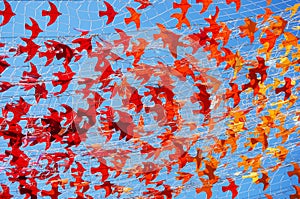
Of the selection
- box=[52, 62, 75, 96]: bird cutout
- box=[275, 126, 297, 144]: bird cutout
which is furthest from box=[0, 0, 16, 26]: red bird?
box=[275, 126, 297, 144]: bird cutout

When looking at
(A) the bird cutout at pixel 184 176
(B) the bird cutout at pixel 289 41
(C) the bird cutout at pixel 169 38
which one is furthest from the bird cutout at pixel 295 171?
(C) the bird cutout at pixel 169 38

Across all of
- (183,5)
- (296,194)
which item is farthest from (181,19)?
(296,194)

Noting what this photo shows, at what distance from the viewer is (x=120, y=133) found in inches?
150

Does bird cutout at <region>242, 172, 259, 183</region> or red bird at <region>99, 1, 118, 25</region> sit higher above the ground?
red bird at <region>99, 1, 118, 25</region>

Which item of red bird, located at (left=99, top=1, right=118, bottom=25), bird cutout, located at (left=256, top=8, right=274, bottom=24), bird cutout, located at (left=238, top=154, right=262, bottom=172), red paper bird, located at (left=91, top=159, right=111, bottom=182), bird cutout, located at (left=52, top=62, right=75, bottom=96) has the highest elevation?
red bird, located at (left=99, top=1, right=118, bottom=25)

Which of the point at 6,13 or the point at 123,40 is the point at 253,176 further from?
the point at 6,13

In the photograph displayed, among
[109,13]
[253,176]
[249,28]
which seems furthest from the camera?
[253,176]

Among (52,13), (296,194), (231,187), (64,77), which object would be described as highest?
(52,13)

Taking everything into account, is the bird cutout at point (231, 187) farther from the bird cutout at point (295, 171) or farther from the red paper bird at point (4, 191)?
the red paper bird at point (4, 191)

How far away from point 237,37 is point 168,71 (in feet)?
1.65

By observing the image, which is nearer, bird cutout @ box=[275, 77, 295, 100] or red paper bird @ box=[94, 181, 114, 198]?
bird cutout @ box=[275, 77, 295, 100]

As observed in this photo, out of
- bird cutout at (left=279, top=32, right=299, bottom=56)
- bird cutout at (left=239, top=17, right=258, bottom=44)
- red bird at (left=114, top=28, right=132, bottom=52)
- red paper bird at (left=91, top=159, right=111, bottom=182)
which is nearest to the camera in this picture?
red bird at (left=114, top=28, right=132, bottom=52)

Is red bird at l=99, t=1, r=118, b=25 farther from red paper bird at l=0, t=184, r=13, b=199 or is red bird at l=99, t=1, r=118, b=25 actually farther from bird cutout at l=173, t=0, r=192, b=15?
red paper bird at l=0, t=184, r=13, b=199

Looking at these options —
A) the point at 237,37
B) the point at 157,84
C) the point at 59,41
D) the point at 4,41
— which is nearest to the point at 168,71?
the point at 157,84
